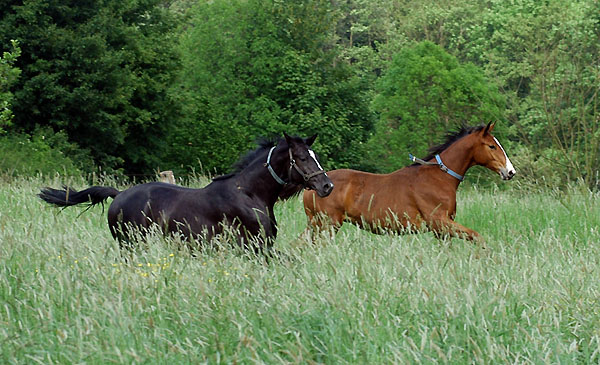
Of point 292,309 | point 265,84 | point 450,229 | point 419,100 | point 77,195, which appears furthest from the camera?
point 265,84

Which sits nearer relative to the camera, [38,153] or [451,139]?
[451,139]

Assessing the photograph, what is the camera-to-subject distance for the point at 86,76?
2956 cm

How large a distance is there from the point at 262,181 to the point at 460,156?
9.40ft

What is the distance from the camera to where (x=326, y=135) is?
38.8 m

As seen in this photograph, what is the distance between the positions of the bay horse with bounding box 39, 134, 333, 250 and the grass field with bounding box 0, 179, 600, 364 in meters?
0.66

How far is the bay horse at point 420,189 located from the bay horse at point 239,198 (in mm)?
1720

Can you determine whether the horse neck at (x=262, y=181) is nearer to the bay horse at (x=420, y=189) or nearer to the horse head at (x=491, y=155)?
the bay horse at (x=420, y=189)

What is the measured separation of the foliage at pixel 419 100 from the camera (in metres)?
37.0

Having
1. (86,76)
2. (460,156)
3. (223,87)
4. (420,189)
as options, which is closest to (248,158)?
(420,189)

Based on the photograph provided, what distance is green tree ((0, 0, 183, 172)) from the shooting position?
29266mm

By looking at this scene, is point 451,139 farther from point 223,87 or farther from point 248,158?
point 223,87

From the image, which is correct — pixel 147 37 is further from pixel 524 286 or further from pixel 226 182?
pixel 524 286

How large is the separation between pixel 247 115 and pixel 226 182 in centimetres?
3286

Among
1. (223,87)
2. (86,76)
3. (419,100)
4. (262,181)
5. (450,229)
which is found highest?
(262,181)
